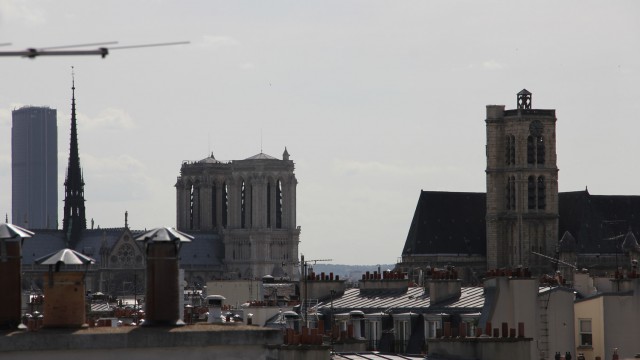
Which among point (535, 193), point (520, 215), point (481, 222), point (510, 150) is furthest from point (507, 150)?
point (481, 222)

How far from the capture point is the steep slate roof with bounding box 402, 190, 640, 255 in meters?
167

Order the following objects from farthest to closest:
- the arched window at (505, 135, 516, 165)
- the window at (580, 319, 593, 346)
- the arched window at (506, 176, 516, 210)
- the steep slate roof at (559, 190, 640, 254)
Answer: the arched window at (506, 176, 516, 210) → the arched window at (505, 135, 516, 165) → the steep slate roof at (559, 190, 640, 254) → the window at (580, 319, 593, 346)

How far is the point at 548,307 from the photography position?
48469 millimetres

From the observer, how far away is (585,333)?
50.1 meters

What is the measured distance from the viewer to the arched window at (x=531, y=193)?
168625 mm

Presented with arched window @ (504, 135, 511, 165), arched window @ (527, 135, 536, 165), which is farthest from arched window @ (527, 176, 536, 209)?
arched window @ (504, 135, 511, 165)

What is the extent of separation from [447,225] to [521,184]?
7.16m

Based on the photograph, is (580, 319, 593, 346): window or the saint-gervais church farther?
the saint-gervais church

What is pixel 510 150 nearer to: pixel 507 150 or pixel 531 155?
pixel 507 150

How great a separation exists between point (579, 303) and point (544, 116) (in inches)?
4641

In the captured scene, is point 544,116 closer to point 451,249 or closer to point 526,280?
point 451,249

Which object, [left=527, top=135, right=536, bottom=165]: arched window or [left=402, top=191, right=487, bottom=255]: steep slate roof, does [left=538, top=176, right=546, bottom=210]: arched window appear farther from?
[left=402, top=191, right=487, bottom=255]: steep slate roof

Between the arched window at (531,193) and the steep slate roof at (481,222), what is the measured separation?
121 inches

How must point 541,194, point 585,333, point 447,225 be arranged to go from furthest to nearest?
point 447,225
point 541,194
point 585,333
